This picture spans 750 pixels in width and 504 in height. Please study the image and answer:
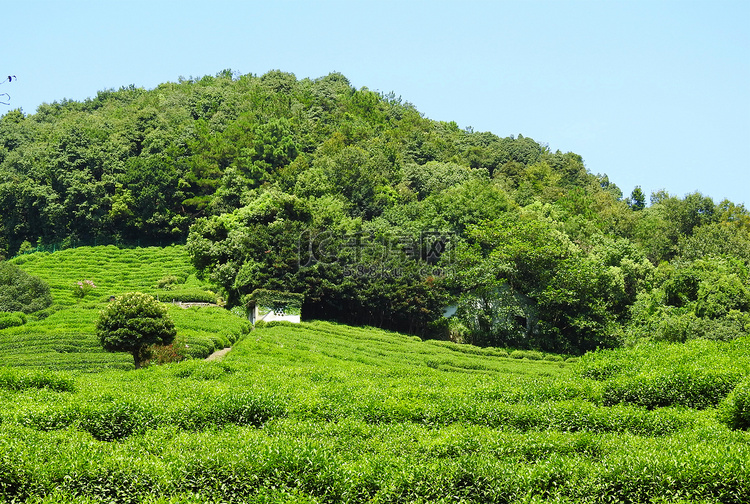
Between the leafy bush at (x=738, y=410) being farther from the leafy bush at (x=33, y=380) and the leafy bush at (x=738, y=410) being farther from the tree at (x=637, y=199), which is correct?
the tree at (x=637, y=199)

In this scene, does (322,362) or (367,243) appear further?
(367,243)

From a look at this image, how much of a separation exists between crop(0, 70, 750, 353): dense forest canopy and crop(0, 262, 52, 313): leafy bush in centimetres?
1061

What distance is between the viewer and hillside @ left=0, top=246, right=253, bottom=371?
92.7 ft

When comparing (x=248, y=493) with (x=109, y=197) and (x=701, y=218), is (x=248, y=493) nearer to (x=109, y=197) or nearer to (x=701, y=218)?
(x=701, y=218)

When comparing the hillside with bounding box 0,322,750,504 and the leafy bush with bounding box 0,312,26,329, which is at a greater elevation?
the hillside with bounding box 0,322,750,504

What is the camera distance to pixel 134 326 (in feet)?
87.7

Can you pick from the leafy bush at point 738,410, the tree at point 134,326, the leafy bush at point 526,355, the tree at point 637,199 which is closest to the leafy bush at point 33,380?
the tree at point 134,326

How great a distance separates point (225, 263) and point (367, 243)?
34.2ft

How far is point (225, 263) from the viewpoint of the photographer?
47.8 metres

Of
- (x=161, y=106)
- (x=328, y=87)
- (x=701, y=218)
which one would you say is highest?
(x=328, y=87)

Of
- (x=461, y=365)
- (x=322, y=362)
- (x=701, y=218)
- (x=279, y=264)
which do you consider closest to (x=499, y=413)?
(x=322, y=362)

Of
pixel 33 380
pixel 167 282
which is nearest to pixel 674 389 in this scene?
pixel 33 380

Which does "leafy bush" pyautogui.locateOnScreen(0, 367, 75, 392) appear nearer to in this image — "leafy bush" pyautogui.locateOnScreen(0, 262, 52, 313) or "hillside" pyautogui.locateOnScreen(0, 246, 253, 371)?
"hillside" pyautogui.locateOnScreen(0, 246, 253, 371)

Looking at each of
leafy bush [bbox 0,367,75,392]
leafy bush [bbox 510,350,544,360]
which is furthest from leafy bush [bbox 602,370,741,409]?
leafy bush [bbox 510,350,544,360]
